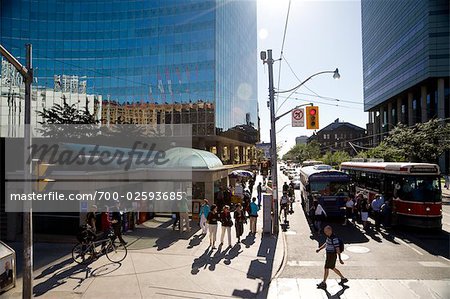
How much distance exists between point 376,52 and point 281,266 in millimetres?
97029

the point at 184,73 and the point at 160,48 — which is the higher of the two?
the point at 160,48

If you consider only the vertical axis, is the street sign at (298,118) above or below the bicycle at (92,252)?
above

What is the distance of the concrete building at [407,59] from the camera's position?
2562 inches

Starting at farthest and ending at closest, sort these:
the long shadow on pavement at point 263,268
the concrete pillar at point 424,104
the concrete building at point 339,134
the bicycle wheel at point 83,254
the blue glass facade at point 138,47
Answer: the concrete building at point 339,134 → the concrete pillar at point 424,104 → the blue glass facade at point 138,47 → the bicycle wheel at point 83,254 → the long shadow on pavement at point 263,268

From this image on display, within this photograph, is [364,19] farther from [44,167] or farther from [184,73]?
[44,167]

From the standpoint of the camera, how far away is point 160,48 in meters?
55.5

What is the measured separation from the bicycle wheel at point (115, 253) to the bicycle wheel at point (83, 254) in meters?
0.58

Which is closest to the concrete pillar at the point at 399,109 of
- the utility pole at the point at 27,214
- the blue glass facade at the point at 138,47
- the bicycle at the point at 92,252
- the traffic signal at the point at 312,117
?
the blue glass facade at the point at 138,47

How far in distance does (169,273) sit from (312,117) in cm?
886

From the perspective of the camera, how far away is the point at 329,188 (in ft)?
61.5

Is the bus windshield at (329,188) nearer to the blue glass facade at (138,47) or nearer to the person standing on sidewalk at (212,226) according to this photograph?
the person standing on sidewalk at (212,226)

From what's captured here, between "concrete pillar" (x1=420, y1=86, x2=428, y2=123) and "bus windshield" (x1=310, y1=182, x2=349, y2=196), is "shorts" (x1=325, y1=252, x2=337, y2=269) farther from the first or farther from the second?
"concrete pillar" (x1=420, y1=86, x2=428, y2=123)

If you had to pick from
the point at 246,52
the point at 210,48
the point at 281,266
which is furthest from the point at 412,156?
the point at 246,52

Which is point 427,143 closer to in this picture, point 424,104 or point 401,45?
point 424,104
